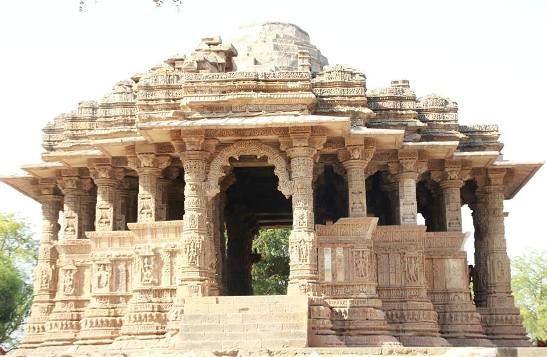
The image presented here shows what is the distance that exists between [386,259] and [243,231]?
7906 millimetres

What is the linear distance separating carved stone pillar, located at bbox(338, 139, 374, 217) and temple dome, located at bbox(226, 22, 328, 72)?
3688 millimetres

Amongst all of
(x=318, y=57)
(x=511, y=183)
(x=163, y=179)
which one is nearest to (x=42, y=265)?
(x=163, y=179)

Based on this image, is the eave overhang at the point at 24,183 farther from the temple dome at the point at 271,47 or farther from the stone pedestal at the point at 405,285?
the stone pedestal at the point at 405,285

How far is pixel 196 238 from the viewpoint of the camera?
13.6m

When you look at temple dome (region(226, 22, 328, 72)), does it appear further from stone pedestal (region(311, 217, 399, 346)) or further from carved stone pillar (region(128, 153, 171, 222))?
stone pedestal (region(311, 217, 399, 346))

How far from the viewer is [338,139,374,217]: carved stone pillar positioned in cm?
1437

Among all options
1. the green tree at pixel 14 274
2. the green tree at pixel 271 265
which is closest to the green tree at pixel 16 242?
the green tree at pixel 14 274

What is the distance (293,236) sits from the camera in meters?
13.5

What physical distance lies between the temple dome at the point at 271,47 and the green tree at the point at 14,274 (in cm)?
1559

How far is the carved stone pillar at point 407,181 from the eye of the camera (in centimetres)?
1513

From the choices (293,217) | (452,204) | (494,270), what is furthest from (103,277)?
(494,270)

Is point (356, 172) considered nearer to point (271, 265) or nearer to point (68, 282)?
point (68, 282)

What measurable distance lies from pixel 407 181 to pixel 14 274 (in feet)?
64.8

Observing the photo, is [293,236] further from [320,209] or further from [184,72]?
[320,209]
